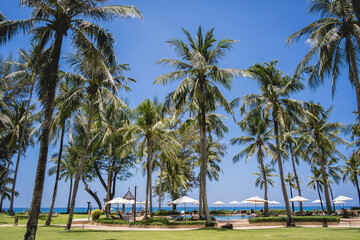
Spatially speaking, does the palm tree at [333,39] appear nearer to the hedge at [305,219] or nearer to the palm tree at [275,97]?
the palm tree at [275,97]

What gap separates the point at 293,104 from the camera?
17906 millimetres

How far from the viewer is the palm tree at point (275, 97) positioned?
58.5 ft

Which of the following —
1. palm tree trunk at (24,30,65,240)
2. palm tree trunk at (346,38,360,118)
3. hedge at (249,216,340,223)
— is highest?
palm tree trunk at (346,38,360,118)

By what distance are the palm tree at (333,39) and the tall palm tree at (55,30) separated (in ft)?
29.1

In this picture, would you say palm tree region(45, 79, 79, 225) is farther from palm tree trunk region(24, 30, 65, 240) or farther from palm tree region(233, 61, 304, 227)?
palm tree region(233, 61, 304, 227)

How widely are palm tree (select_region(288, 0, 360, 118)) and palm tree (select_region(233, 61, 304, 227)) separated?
4317mm

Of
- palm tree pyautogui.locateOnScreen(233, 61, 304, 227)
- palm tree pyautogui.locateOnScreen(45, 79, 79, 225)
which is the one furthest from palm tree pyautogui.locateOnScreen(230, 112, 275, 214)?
palm tree pyautogui.locateOnScreen(45, 79, 79, 225)

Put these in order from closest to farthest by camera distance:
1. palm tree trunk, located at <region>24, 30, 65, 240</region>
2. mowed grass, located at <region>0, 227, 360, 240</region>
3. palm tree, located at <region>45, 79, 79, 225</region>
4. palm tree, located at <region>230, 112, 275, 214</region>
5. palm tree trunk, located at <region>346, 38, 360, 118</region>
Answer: palm tree trunk, located at <region>24, 30, 65, 240</region>
mowed grass, located at <region>0, 227, 360, 240</region>
palm tree trunk, located at <region>346, 38, 360, 118</region>
palm tree, located at <region>45, 79, 79, 225</region>
palm tree, located at <region>230, 112, 275, 214</region>

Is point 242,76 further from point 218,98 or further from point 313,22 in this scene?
point 313,22

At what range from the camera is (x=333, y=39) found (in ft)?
38.7

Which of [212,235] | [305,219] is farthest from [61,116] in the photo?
[305,219]

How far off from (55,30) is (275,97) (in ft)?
48.1

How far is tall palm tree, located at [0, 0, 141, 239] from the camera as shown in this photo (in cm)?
792

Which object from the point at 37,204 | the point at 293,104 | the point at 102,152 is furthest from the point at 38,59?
the point at 102,152
